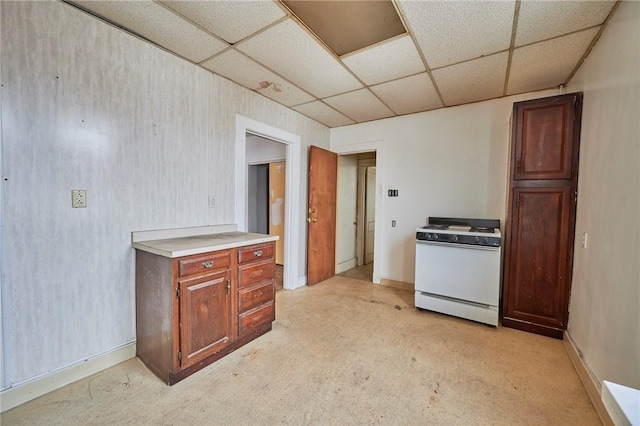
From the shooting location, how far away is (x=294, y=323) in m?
2.60

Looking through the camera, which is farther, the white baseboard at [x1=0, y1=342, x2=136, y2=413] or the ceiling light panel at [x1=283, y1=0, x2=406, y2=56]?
the ceiling light panel at [x1=283, y1=0, x2=406, y2=56]

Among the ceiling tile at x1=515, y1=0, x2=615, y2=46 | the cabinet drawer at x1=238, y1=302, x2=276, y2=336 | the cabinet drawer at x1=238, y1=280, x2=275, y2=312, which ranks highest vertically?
the ceiling tile at x1=515, y1=0, x2=615, y2=46

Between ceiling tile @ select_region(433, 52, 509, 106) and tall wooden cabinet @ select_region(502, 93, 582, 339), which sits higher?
ceiling tile @ select_region(433, 52, 509, 106)

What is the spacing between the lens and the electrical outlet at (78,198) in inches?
67.0

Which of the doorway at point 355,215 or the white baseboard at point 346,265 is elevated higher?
the doorway at point 355,215

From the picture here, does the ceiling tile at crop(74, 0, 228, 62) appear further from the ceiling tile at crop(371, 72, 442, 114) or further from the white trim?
the white trim

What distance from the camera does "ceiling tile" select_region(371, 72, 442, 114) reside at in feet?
8.79

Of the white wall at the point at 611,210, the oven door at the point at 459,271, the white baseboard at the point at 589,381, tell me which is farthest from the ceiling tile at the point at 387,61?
the white baseboard at the point at 589,381

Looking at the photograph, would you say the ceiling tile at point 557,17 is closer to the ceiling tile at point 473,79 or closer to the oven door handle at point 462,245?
the ceiling tile at point 473,79

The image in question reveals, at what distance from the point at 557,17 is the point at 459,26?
0.60 m

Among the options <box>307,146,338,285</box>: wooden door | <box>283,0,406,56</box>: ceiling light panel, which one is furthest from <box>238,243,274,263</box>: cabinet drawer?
<box>283,0,406,56</box>: ceiling light panel

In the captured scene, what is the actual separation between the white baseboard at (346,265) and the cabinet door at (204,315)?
8.80ft

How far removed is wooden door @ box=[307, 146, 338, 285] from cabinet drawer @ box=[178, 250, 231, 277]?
183cm

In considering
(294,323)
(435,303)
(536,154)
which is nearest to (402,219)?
(435,303)
